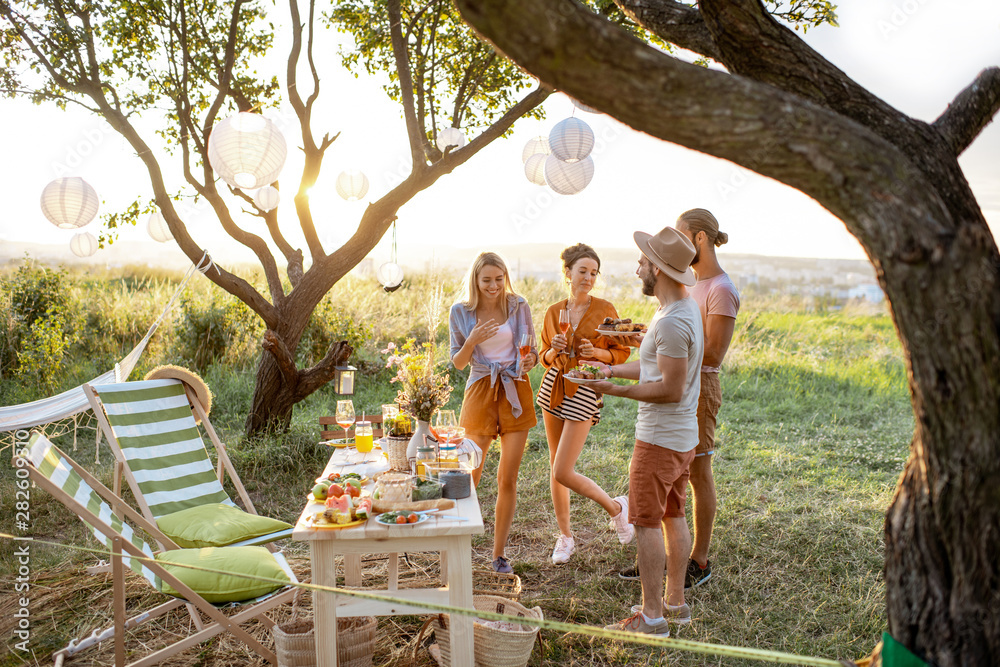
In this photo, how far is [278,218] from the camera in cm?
597

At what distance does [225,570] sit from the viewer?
8.55ft

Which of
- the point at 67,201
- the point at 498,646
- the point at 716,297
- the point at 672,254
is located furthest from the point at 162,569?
the point at 67,201

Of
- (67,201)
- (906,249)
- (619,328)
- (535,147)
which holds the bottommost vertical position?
(619,328)

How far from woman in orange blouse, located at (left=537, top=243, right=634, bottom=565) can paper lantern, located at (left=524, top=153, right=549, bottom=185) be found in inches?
82.5

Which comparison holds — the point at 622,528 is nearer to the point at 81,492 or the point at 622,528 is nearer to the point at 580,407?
the point at 580,407

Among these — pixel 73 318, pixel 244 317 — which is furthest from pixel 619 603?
pixel 73 318

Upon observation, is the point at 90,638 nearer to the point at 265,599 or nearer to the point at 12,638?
the point at 12,638

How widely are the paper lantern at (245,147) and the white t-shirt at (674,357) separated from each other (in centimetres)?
222

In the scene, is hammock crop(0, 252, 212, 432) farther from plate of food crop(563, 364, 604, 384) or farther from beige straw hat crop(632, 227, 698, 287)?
beige straw hat crop(632, 227, 698, 287)

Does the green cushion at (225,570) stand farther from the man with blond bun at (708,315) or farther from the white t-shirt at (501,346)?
the man with blond bun at (708,315)

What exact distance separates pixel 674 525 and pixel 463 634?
1.06 meters

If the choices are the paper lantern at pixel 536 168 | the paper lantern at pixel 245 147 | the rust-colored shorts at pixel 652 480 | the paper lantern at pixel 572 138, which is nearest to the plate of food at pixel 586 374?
the rust-colored shorts at pixel 652 480

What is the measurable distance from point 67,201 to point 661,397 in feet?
15.4

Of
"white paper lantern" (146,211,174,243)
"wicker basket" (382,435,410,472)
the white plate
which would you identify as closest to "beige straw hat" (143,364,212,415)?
"wicker basket" (382,435,410,472)
